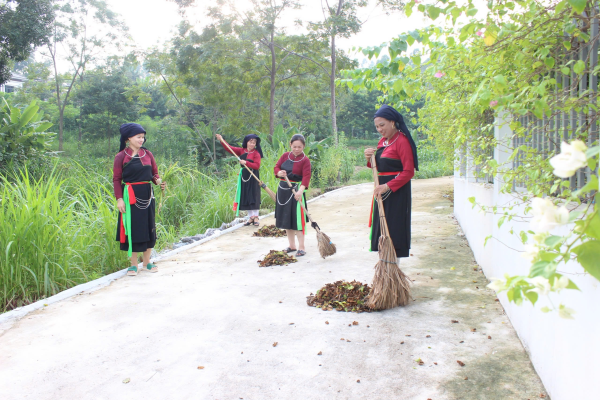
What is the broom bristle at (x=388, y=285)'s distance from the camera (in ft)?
13.5

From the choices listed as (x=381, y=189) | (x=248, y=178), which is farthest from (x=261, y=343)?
(x=248, y=178)

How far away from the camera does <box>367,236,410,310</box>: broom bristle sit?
4129mm

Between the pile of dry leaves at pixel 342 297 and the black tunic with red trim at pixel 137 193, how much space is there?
2.33m

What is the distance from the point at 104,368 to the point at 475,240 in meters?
4.74

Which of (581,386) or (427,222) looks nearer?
(581,386)

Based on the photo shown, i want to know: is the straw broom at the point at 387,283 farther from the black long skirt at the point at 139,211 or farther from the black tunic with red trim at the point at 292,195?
the black long skirt at the point at 139,211

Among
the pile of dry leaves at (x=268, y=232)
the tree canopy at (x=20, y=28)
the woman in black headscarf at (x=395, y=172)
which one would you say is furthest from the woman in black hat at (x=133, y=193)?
the tree canopy at (x=20, y=28)

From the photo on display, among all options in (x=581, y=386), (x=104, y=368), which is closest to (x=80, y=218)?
(x=104, y=368)

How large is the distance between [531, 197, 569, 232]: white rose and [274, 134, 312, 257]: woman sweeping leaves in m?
4.99

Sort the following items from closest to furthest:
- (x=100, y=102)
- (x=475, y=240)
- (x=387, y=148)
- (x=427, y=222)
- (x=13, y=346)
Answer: (x=13, y=346) → (x=387, y=148) → (x=475, y=240) → (x=427, y=222) → (x=100, y=102)

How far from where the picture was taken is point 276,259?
6.01 meters

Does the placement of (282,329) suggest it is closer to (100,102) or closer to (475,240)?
(475,240)

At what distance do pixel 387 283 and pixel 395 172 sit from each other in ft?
3.73

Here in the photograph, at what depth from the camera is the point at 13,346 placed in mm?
3566
